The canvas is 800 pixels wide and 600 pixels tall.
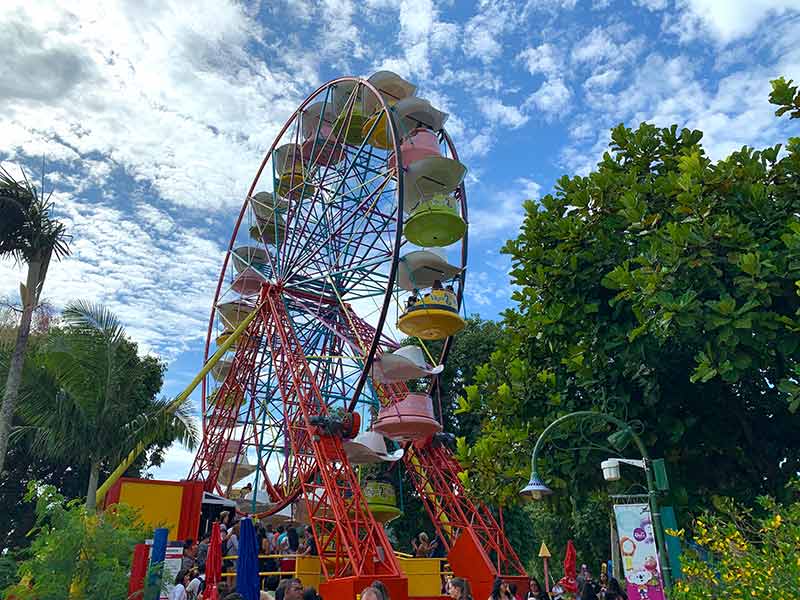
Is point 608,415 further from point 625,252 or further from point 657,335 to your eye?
point 625,252

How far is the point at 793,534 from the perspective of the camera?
4.98 metres

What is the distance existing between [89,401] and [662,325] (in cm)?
1252

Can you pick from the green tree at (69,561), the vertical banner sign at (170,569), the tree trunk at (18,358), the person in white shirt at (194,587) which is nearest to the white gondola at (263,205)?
the tree trunk at (18,358)

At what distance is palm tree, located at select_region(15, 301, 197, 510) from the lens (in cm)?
1439

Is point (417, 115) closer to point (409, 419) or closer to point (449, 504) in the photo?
point (409, 419)

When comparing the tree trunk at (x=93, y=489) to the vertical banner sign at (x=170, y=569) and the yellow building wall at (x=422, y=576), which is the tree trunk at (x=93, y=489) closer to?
the vertical banner sign at (x=170, y=569)

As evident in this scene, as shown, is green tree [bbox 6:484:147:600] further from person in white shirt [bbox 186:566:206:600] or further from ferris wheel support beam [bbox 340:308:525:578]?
ferris wheel support beam [bbox 340:308:525:578]

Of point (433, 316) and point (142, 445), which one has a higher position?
point (433, 316)

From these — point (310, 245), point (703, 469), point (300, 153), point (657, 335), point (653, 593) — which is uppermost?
point (300, 153)

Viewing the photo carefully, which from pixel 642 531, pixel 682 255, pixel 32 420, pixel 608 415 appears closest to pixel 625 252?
pixel 682 255

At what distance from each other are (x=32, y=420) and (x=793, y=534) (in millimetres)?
14514

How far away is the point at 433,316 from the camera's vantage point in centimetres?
1631

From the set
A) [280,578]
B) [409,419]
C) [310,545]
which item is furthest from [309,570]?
[409,419]

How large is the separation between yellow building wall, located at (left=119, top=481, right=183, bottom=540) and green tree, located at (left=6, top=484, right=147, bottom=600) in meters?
7.38
